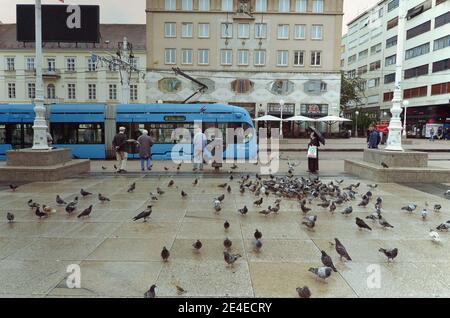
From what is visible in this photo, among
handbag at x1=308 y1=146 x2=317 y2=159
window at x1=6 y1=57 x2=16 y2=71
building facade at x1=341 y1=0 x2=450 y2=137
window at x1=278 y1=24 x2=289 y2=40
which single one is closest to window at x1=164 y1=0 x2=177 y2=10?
window at x1=278 y1=24 x2=289 y2=40

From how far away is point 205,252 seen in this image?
5508 millimetres

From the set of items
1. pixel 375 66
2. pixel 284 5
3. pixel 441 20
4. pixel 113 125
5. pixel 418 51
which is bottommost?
pixel 113 125

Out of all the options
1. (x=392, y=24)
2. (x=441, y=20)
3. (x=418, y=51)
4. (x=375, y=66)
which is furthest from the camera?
(x=375, y=66)

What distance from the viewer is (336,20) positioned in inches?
1833

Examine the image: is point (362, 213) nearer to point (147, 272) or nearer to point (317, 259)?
point (317, 259)

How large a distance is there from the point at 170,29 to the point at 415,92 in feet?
124

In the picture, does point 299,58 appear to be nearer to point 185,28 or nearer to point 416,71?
point 185,28

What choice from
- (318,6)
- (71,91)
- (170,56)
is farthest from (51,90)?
(318,6)

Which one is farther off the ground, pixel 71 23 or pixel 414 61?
pixel 414 61

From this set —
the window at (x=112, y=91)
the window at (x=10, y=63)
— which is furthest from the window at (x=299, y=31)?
the window at (x=10, y=63)

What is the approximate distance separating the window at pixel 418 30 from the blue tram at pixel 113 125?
151 feet

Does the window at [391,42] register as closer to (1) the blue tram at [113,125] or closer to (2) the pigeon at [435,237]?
(1) the blue tram at [113,125]
